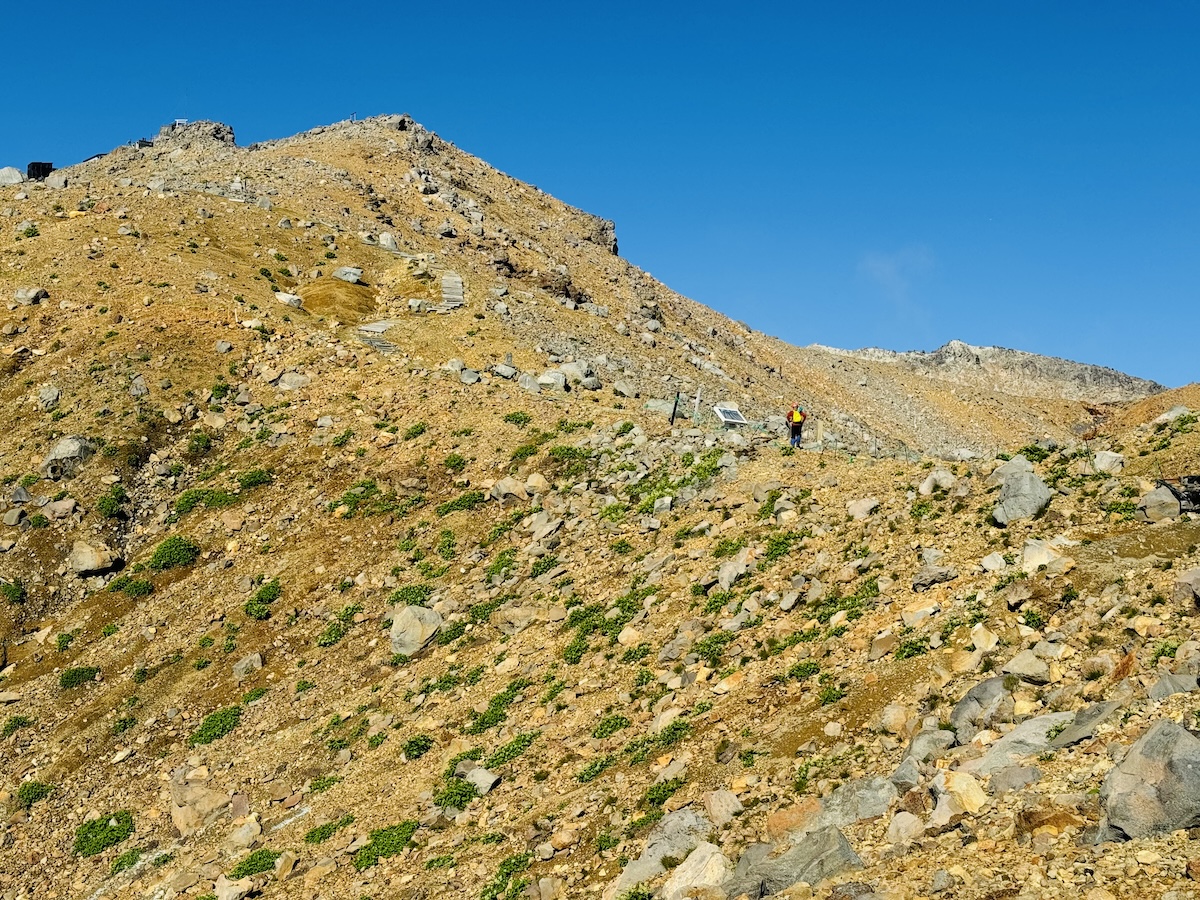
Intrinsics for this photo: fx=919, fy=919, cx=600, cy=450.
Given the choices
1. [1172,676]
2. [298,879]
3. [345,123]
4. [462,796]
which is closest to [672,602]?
[462,796]

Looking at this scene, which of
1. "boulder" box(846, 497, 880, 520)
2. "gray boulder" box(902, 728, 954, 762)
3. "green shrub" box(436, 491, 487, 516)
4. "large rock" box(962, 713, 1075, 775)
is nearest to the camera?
"large rock" box(962, 713, 1075, 775)

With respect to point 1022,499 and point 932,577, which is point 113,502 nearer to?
point 932,577

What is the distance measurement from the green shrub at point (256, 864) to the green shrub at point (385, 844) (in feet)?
6.93

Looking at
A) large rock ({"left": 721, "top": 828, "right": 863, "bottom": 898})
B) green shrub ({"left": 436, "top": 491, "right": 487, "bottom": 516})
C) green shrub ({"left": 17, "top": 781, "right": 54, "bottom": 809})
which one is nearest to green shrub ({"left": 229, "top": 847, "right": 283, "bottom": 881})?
green shrub ({"left": 17, "top": 781, "right": 54, "bottom": 809})

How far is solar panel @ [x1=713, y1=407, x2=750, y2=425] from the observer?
37.3 metres

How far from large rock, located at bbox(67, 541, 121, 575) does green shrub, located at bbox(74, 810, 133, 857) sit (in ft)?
35.2

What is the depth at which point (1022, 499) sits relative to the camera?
19.6 m

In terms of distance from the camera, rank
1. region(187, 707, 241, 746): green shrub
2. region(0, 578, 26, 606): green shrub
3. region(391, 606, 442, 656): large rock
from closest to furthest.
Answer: region(187, 707, 241, 746): green shrub → region(391, 606, 442, 656): large rock → region(0, 578, 26, 606): green shrub

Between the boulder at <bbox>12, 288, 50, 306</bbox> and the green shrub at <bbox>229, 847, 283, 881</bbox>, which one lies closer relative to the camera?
the green shrub at <bbox>229, 847, 283, 881</bbox>

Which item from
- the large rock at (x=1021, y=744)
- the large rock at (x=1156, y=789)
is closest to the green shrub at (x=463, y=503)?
the large rock at (x=1021, y=744)

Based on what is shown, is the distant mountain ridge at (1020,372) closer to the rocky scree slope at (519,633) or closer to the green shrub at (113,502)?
the rocky scree slope at (519,633)

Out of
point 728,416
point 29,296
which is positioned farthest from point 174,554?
point 728,416

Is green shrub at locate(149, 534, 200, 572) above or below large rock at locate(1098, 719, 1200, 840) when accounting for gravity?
above

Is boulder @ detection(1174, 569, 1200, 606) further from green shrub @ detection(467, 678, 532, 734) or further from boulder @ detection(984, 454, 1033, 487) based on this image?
green shrub @ detection(467, 678, 532, 734)
